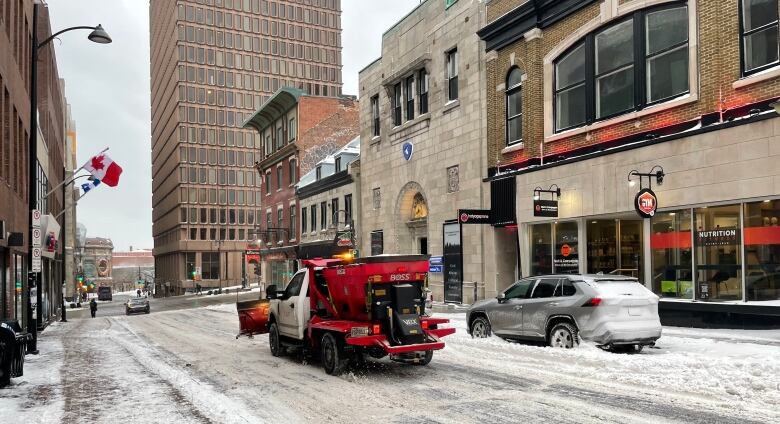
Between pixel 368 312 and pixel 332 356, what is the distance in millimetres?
1080

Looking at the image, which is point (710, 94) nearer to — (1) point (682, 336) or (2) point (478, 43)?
(1) point (682, 336)

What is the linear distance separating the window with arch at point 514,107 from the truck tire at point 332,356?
1411 centimetres

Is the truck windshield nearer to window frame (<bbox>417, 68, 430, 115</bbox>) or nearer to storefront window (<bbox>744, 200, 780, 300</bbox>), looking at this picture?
storefront window (<bbox>744, 200, 780, 300</bbox>)

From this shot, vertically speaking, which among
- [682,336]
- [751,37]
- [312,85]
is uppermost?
[312,85]

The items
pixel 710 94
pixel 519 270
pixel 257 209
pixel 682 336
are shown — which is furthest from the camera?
pixel 257 209

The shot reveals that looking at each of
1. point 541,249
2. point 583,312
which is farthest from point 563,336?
point 541,249

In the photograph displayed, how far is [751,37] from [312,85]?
345ft

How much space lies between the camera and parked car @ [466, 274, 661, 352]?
12453mm

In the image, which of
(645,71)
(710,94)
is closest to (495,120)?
(645,71)

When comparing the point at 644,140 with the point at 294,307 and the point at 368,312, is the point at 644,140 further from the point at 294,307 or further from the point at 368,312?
the point at 294,307

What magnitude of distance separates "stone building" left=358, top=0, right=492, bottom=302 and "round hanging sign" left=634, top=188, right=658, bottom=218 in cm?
854

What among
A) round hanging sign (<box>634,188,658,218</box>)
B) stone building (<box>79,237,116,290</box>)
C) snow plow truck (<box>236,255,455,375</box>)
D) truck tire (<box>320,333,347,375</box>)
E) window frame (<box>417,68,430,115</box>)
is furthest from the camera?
stone building (<box>79,237,116,290</box>)

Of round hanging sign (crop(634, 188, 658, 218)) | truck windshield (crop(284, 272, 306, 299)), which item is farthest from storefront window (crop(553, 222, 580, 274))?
truck windshield (crop(284, 272, 306, 299))

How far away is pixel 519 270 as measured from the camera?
77.3ft
